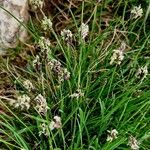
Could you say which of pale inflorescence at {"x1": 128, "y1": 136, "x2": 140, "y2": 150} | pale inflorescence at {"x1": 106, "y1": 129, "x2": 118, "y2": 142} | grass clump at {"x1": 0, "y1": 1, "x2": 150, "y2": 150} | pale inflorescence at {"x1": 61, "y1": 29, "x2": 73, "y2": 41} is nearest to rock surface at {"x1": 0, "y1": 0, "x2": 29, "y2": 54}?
grass clump at {"x1": 0, "y1": 1, "x2": 150, "y2": 150}

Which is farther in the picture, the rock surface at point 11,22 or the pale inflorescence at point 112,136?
the rock surface at point 11,22

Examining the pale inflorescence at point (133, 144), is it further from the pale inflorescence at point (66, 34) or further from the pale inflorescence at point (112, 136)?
the pale inflorescence at point (66, 34)

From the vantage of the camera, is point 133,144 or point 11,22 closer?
point 133,144

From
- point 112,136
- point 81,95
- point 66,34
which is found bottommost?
point 112,136

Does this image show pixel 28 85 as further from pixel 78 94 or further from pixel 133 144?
pixel 133 144

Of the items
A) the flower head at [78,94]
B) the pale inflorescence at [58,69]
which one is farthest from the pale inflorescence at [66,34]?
the flower head at [78,94]

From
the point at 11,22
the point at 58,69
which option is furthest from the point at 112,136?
the point at 11,22

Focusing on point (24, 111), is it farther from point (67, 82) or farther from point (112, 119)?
point (112, 119)
